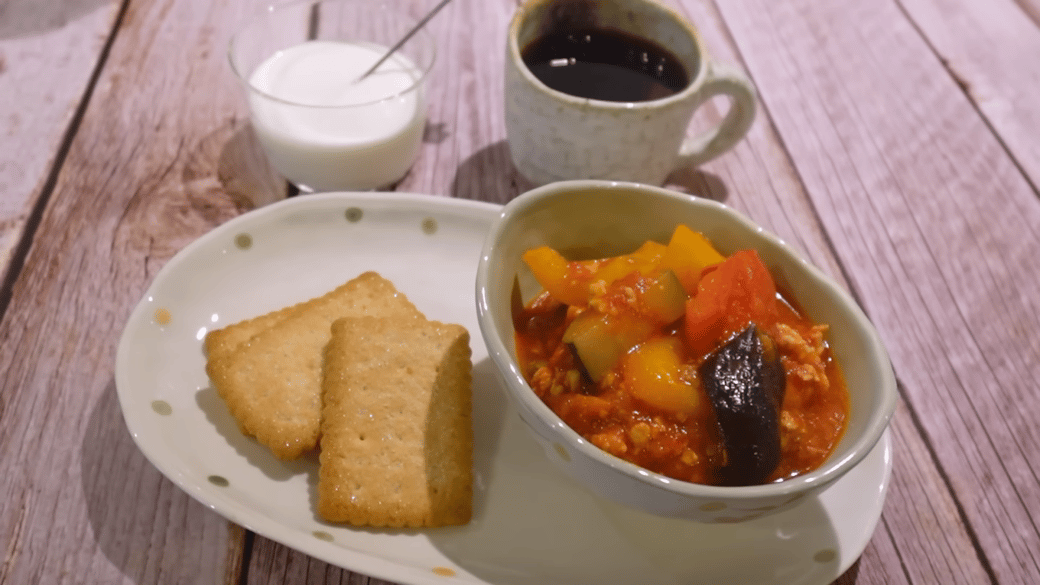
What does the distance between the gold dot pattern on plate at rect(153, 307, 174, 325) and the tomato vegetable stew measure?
795 mm

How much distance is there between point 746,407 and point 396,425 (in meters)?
0.68

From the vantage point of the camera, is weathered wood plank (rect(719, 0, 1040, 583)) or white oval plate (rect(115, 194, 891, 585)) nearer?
white oval plate (rect(115, 194, 891, 585))

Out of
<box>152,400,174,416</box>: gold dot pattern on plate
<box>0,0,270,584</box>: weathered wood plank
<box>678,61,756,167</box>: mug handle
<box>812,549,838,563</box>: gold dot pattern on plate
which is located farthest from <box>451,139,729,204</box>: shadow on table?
<box>812,549,838,563</box>: gold dot pattern on plate

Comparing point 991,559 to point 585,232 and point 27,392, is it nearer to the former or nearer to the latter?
point 585,232

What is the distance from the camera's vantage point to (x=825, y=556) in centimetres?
140

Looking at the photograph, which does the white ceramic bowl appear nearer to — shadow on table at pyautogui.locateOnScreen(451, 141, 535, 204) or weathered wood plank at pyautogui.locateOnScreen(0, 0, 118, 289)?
shadow on table at pyautogui.locateOnScreen(451, 141, 535, 204)

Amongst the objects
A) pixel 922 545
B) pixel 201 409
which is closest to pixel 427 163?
pixel 201 409

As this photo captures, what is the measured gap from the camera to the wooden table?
152 centimetres

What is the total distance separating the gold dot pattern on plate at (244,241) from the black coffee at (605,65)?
0.87 meters

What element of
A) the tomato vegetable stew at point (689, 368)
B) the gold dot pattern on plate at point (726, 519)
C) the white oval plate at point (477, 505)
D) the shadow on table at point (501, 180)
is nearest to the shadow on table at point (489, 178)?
the shadow on table at point (501, 180)

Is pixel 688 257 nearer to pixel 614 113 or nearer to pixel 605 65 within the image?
pixel 614 113

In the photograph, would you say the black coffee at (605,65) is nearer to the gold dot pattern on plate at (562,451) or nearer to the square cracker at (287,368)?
the square cracker at (287,368)

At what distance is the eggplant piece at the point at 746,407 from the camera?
3.98 feet

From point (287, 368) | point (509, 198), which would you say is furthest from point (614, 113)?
point (287, 368)
